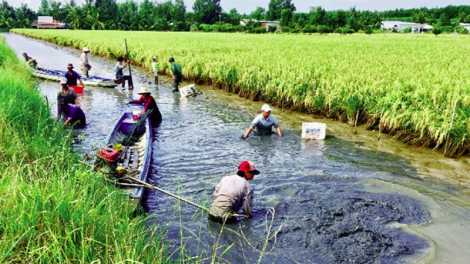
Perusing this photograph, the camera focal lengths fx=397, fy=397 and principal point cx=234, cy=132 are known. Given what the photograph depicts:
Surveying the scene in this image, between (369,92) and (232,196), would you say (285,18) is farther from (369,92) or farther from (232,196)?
(232,196)

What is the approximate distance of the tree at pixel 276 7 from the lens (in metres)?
137

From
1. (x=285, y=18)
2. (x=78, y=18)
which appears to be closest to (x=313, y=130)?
(x=285, y=18)

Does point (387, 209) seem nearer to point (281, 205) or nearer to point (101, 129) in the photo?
point (281, 205)

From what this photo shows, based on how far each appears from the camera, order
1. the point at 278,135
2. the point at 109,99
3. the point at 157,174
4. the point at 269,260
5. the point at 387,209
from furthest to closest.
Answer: the point at 109,99 → the point at 278,135 → the point at 157,174 → the point at 387,209 → the point at 269,260

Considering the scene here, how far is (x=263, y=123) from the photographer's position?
1146 centimetres

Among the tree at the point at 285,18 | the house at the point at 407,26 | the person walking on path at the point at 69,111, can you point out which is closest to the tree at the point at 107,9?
the tree at the point at 285,18

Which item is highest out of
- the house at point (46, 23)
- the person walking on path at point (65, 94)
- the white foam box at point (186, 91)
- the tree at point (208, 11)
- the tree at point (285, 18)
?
the tree at point (208, 11)

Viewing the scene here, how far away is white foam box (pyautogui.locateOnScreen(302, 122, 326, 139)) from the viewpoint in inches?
456

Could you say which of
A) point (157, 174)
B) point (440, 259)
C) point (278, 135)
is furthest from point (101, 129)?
point (440, 259)

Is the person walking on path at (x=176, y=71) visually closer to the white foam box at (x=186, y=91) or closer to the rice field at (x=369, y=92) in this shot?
the white foam box at (x=186, y=91)

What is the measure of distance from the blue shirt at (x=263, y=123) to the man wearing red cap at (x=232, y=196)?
4.84 meters

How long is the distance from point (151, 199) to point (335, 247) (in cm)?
343

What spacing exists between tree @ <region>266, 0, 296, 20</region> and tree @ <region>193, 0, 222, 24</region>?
18026 mm

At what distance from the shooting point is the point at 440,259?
5797 millimetres
